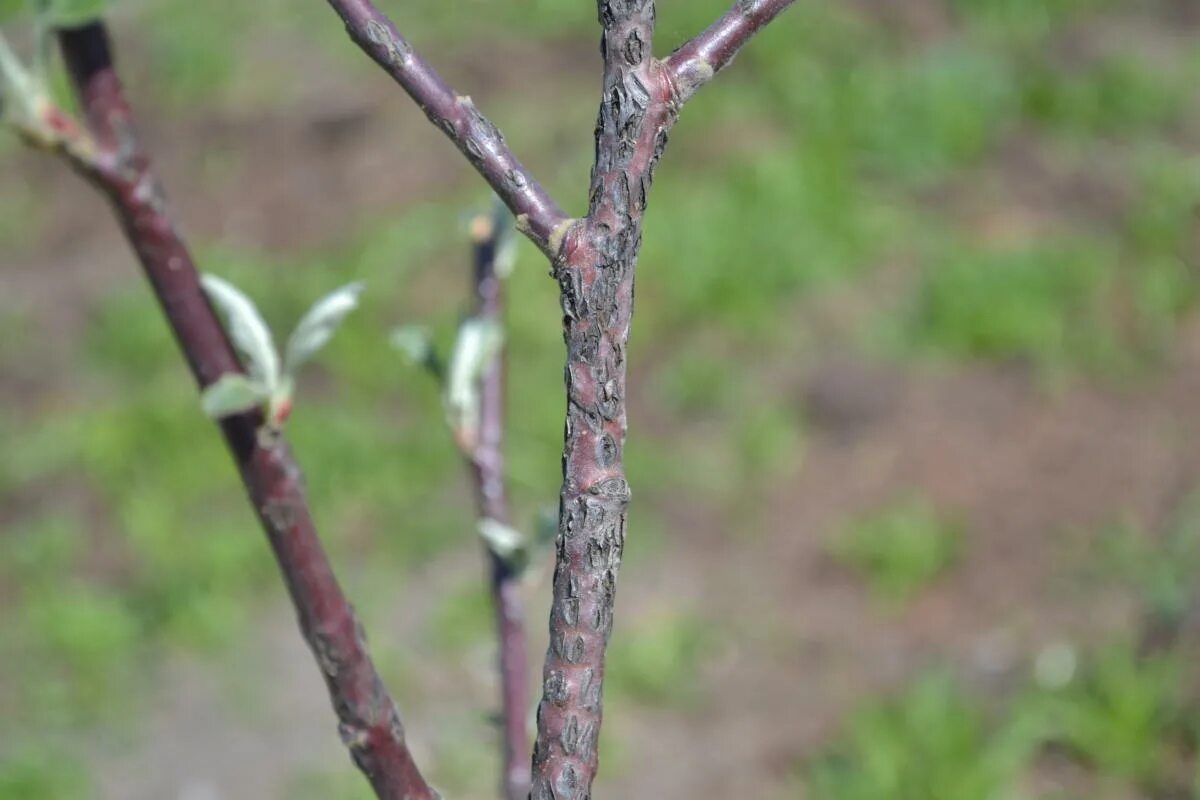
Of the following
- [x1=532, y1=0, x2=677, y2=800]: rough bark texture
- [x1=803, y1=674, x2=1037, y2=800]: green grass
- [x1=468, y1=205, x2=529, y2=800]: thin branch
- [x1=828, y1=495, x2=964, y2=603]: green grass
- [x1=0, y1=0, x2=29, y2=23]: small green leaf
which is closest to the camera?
[x1=532, y1=0, x2=677, y2=800]: rough bark texture

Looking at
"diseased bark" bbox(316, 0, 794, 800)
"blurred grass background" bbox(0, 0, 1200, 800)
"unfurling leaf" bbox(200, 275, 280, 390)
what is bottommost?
"diseased bark" bbox(316, 0, 794, 800)

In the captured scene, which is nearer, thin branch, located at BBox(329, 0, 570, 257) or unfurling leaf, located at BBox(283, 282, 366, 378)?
thin branch, located at BBox(329, 0, 570, 257)

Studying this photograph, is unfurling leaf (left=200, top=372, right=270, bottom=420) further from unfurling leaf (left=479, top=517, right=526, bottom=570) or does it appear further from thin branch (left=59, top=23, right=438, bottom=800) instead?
unfurling leaf (left=479, top=517, right=526, bottom=570)

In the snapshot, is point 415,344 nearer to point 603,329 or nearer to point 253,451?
point 253,451

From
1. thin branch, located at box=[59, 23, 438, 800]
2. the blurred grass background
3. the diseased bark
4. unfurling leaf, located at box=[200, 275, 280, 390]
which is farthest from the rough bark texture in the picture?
the blurred grass background

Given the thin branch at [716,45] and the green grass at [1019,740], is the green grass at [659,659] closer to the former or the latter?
the green grass at [1019,740]

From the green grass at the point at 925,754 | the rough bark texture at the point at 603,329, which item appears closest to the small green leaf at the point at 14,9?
the rough bark texture at the point at 603,329

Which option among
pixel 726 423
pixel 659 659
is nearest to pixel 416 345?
pixel 659 659
